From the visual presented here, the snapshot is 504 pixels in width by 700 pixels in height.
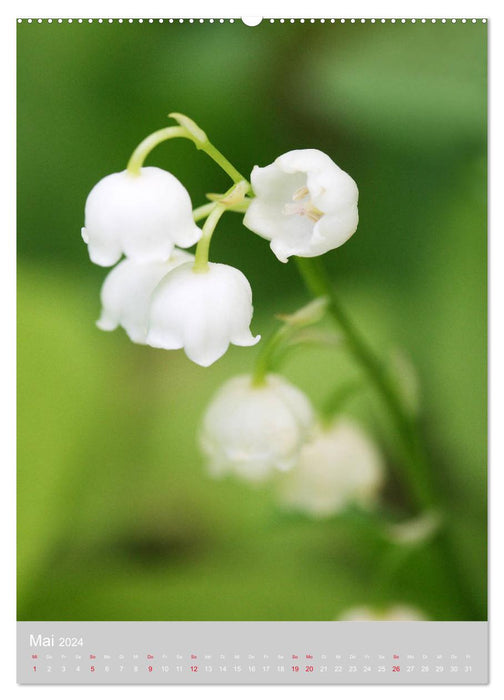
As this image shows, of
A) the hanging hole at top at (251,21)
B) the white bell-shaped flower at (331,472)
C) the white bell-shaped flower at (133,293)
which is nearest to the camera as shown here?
the white bell-shaped flower at (133,293)

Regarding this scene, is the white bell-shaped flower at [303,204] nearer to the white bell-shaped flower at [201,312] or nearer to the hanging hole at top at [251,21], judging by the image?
the white bell-shaped flower at [201,312]

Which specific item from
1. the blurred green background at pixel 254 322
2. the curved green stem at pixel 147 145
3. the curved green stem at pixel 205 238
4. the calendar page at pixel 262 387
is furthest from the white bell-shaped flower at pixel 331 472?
the curved green stem at pixel 147 145

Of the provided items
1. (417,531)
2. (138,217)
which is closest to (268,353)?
(138,217)

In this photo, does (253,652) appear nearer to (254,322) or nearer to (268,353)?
(268,353)

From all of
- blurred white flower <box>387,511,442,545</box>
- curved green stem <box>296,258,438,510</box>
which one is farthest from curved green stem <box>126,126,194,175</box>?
blurred white flower <box>387,511,442,545</box>

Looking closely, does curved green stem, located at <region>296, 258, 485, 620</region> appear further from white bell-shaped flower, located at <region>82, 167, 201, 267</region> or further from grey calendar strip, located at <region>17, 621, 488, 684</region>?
white bell-shaped flower, located at <region>82, 167, 201, 267</region>

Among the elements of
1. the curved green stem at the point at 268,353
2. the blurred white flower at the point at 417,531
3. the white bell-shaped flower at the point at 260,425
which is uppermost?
the curved green stem at the point at 268,353

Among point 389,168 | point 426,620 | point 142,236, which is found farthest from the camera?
point 389,168

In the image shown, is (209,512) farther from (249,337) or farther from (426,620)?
(249,337)
